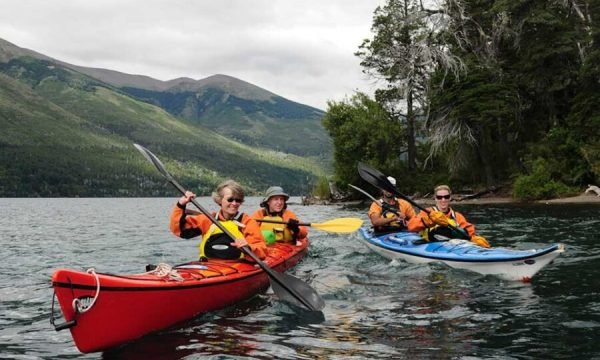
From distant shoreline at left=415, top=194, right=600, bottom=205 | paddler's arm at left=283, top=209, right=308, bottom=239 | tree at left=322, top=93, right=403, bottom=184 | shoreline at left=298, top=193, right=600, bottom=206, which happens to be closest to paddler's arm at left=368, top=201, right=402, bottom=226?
paddler's arm at left=283, top=209, right=308, bottom=239

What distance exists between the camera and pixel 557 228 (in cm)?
1833

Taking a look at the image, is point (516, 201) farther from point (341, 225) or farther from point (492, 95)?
point (341, 225)

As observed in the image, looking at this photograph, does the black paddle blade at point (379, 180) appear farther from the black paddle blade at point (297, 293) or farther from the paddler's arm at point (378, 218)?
the black paddle blade at point (297, 293)

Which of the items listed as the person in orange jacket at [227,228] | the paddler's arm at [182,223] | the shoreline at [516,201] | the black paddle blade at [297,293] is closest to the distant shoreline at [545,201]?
the shoreline at [516,201]

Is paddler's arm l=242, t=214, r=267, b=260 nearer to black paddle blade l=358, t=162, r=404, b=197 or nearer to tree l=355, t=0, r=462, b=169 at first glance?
black paddle blade l=358, t=162, r=404, b=197

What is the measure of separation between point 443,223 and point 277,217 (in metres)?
3.68

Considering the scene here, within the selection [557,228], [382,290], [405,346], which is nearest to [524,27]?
[557,228]

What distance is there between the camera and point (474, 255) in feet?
33.2

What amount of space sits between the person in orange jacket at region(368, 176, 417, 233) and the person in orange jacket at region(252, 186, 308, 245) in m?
A: 2.36

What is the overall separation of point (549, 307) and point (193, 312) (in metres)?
5.09

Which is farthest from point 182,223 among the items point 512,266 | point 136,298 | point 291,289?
point 512,266

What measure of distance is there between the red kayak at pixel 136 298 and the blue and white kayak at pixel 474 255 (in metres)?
4.45

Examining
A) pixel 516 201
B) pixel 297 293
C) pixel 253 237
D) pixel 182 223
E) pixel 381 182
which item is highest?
pixel 381 182

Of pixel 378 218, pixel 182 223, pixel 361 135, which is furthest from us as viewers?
pixel 361 135
